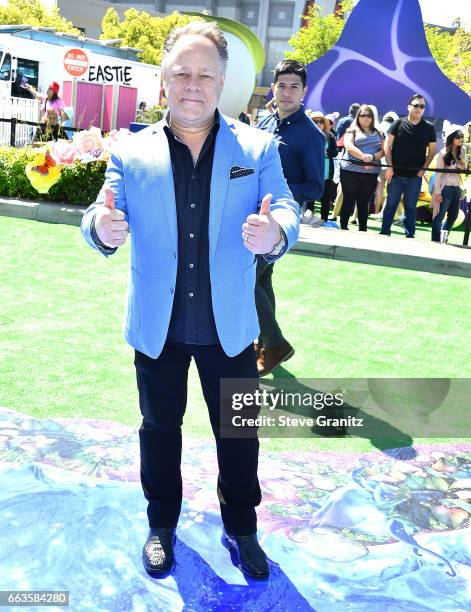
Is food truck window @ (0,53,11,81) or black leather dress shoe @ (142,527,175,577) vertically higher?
food truck window @ (0,53,11,81)

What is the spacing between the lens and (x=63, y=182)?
10.0 meters

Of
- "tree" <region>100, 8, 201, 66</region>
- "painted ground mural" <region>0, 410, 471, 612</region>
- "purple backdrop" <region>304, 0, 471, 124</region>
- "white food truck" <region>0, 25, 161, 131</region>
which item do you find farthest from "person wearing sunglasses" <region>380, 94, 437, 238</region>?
"tree" <region>100, 8, 201, 66</region>

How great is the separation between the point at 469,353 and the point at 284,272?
2628 mm

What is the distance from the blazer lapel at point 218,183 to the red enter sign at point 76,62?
2063 cm

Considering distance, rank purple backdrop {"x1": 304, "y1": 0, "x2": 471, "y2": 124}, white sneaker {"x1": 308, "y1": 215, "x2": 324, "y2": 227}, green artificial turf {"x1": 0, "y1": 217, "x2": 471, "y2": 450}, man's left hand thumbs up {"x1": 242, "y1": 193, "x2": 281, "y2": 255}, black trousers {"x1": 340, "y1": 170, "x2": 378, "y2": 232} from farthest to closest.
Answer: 1. purple backdrop {"x1": 304, "y1": 0, "x2": 471, "y2": 124}
2. white sneaker {"x1": 308, "y1": 215, "x2": 324, "y2": 227}
3. black trousers {"x1": 340, "y1": 170, "x2": 378, "y2": 232}
4. green artificial turf {"x1": 0, "y1": 217, "x2": 471, "y2": 450}
5. man's left hand thumbs up {"x1": 242, "y1": 193, "x2": 281, "y2": 255}

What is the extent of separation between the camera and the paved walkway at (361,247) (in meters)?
8.51

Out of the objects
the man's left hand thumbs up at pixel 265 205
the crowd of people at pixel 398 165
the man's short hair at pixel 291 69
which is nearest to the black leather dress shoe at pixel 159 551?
the man's left hand thumbs up at pixel 265 205

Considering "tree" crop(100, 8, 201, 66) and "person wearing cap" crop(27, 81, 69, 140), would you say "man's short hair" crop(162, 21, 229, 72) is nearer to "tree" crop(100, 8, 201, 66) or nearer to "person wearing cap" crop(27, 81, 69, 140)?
"person wearing cap" crop(27, 81, 69, 140)

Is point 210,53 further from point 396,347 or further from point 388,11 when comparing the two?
point 388,11

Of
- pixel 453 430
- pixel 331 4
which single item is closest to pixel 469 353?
pixel 453 430

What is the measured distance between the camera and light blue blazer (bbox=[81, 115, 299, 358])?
2.39 metres

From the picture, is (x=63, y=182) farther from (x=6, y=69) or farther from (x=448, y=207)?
(x=6, y=69)

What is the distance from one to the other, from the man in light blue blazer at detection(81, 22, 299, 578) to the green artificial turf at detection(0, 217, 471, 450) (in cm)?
118

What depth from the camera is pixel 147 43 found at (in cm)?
5809
